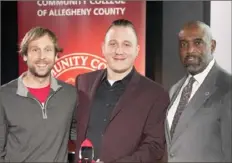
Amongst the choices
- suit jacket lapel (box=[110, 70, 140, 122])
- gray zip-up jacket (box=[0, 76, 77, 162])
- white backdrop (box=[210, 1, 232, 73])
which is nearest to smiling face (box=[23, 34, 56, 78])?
gray zip-up jacket (box=[0, 76, 77, 162])

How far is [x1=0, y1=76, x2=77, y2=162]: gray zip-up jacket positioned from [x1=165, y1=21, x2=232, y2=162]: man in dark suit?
689 millimetres

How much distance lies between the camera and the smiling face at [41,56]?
99.3 inches

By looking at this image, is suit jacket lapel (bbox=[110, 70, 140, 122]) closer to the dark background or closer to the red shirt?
the red shirt

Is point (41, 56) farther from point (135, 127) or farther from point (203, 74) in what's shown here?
point (203, 74)

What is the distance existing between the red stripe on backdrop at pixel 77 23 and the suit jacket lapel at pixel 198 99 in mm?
735

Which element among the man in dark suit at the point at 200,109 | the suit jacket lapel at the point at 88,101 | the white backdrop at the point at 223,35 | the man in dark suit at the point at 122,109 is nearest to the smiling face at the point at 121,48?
the man in dark suit at the point at 122,109

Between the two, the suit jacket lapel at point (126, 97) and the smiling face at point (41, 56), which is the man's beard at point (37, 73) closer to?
the smiling face at point (41, 56)

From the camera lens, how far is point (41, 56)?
2525 mm

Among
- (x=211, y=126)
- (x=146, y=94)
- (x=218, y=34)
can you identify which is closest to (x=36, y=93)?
(x=146, y=94)

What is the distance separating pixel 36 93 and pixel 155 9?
3.70ft

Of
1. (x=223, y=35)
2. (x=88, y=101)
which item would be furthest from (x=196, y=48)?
(x=88, y=101)

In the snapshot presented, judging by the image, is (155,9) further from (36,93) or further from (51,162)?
(51,162)

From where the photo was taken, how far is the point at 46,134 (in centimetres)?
243

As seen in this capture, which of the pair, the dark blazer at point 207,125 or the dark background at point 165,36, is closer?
the dark blazer at point 207,125
